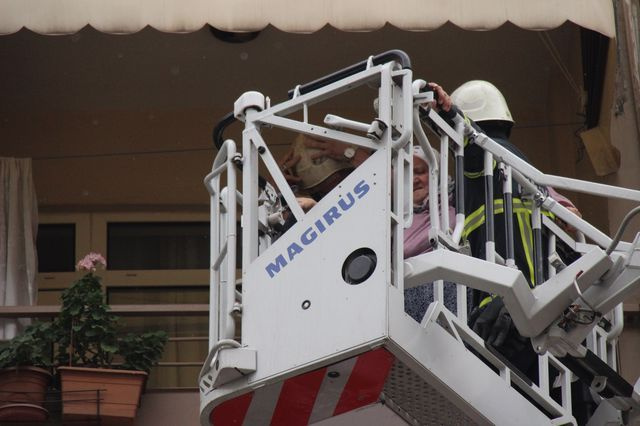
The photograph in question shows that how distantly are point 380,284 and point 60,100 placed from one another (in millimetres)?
7057

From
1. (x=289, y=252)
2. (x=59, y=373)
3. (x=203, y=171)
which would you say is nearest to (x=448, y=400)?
(x=289, y=252)

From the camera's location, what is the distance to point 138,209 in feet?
46.3

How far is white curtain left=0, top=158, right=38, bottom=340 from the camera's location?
13.0 m

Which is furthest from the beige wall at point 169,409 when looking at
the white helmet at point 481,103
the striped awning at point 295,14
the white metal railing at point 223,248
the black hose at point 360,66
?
the black hose at point 360,66

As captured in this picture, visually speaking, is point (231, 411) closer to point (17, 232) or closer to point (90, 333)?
point (90, 333)

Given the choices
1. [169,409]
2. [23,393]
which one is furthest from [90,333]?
[169,409]

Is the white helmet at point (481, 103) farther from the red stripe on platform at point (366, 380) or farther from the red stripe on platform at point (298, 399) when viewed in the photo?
the red stripe on platform at point (298, 399)

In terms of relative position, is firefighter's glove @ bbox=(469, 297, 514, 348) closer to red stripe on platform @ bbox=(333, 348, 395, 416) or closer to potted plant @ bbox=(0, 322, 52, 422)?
red stripe on platform @ bbox=(333, 348, 395, 416)

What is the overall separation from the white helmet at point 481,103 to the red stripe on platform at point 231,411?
2.17m

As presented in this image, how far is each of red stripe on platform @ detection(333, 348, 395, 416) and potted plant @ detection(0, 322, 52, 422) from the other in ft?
Answer: 11.1

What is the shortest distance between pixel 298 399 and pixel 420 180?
1505mm

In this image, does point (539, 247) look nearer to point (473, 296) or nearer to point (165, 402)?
point (473, 296)

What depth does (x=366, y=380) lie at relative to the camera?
800 cm

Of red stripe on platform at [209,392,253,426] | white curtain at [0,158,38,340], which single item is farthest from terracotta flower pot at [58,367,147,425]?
red stripe on platform at [209,392,253,426]
